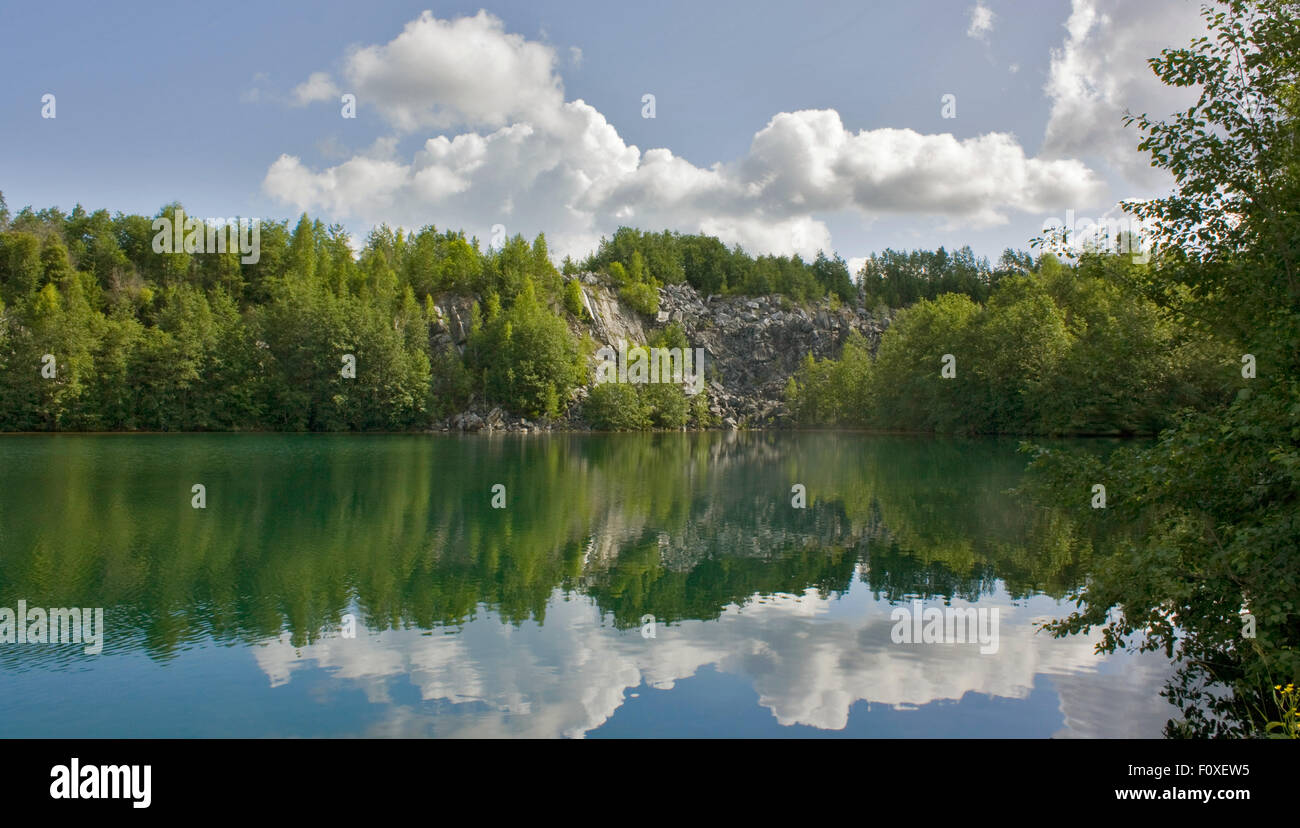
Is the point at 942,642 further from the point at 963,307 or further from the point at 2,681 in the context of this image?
the point at 963,307

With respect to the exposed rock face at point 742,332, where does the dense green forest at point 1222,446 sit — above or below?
below

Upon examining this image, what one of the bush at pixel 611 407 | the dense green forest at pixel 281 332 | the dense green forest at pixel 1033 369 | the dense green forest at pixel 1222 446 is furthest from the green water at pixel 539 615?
the bush at pixel 611 407

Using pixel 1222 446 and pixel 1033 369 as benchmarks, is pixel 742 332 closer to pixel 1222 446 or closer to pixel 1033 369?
pixel 1033 369

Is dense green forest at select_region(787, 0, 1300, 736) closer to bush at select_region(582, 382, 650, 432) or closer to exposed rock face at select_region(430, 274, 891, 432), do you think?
bush at select_region(582, 382, 650, 432)

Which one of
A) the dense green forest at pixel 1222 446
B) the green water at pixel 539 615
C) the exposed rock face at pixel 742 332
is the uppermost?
the exposed rock face at pixel 742 332

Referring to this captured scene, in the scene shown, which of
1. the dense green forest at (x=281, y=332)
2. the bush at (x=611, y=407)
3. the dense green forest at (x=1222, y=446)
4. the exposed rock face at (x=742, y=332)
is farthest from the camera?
the exposed rock face at (x=742, y=332)

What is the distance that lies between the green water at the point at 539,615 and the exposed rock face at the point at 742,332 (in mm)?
103895

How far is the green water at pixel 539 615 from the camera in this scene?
1026cm

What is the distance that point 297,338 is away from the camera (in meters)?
101

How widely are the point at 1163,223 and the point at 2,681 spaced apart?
1765 cm

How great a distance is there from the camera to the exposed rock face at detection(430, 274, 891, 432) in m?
138

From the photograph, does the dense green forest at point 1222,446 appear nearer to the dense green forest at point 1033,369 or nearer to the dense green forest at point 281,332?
the dense green forest at point 1033,369

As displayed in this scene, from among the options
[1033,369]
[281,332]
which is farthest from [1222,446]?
[281,332]
